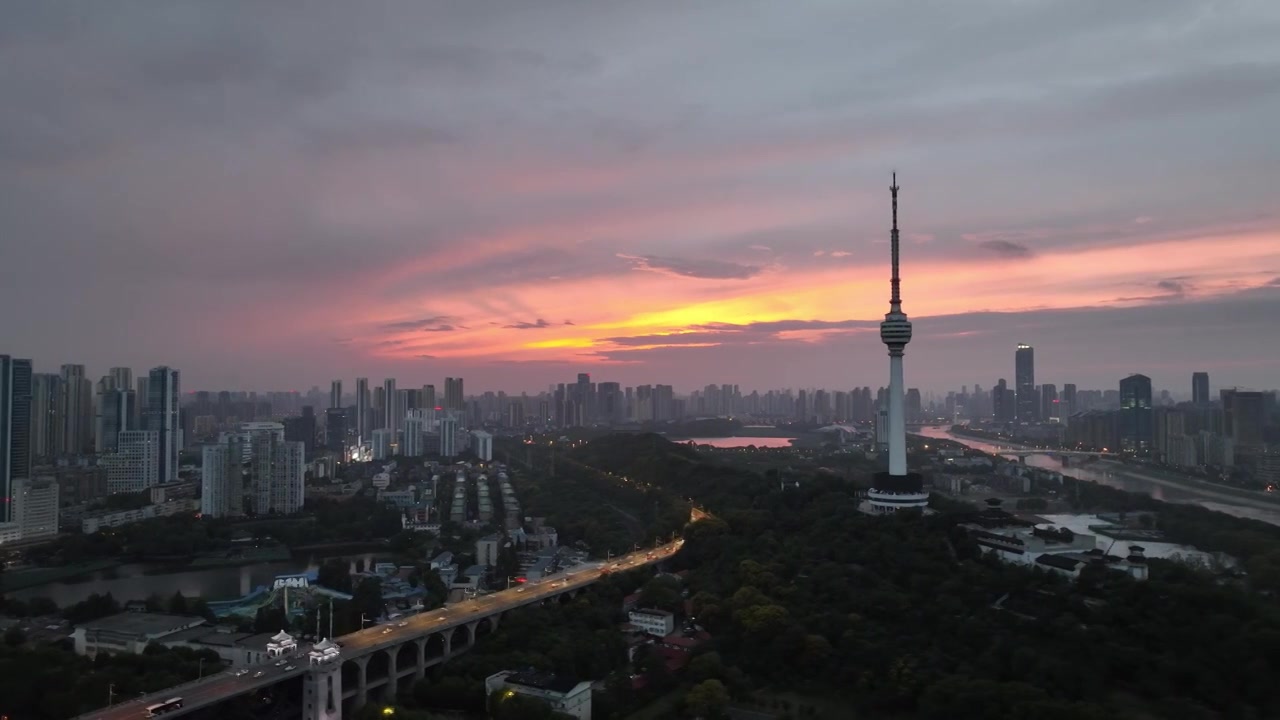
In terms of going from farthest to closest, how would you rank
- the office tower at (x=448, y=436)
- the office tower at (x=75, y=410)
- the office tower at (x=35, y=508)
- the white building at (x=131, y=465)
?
the office tower at (x=448, y=436)
the office tower at (x=75, y=410)
the white building at (x=131, y=465)
the office tower at (x=35, y=508)

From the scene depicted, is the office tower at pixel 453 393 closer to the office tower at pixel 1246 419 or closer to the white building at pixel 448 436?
the white building at pixel 448 436

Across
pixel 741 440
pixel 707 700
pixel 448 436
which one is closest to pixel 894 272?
pixel 707 700

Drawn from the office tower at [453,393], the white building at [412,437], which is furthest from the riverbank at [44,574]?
the office tower at [453,393]

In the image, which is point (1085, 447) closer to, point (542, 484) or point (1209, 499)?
point (1209, 499)

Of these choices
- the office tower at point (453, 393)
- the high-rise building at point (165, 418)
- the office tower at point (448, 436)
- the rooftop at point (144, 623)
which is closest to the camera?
the rooftop at point (144, 623)

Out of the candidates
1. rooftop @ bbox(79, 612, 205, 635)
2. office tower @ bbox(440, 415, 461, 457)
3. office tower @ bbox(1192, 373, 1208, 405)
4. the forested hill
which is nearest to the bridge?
rooftop @ bbox(79, 612, 205, 635)
